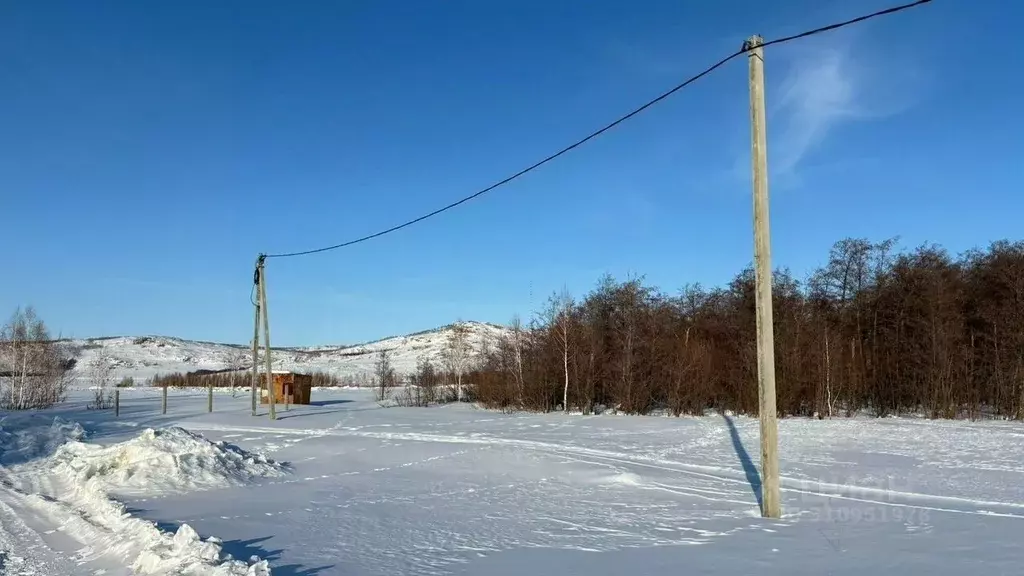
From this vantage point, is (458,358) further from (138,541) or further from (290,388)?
(138,541)

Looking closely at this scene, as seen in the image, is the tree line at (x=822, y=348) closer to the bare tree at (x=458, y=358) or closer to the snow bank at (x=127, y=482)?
the bare tree at (x=458, y=358)

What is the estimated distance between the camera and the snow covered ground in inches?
296

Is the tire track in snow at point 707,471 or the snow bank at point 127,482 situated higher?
the snow bank at point 127,482

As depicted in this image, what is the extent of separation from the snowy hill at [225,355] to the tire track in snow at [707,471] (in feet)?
288

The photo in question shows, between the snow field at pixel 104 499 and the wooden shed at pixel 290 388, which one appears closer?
the snow field at pixel 104 499

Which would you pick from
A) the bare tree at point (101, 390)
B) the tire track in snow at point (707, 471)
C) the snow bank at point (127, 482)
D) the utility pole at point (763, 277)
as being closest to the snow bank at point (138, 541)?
the snow bank at point (127, 482)

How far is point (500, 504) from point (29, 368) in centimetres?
4218

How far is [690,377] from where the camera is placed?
35219 millimetres

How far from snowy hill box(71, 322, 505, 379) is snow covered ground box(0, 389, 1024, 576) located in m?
92.9

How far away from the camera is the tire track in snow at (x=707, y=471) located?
11422mm

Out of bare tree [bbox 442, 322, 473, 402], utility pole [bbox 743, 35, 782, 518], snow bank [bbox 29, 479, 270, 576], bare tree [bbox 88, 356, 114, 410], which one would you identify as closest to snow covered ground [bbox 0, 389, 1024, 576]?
snow bank [bbox 29, 479, 270, 576]

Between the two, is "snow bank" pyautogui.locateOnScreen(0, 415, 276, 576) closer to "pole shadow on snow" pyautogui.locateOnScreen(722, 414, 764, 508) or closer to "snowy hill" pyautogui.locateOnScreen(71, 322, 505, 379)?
"pole shadow on snow" pyautogui.locateOnScreen(722, 414, 764, 508)

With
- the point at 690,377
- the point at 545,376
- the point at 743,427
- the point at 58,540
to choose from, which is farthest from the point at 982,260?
the point at 58,540

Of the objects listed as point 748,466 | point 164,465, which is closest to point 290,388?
point 164,465
